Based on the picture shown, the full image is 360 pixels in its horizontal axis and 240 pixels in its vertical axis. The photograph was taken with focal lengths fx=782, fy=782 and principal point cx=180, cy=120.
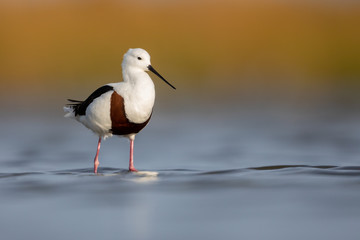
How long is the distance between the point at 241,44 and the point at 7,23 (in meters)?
8.11

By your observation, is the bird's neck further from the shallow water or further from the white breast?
the shallow water

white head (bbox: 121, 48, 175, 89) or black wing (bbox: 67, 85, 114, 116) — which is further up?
white head (bbox: 121, 48, 175, 89)

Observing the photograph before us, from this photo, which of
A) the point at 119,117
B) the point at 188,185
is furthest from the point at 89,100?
the point at 188,185

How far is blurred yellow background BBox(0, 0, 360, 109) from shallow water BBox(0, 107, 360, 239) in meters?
8.21

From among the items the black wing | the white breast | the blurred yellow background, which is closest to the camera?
the white breast

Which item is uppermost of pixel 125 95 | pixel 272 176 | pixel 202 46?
pixel 202 46

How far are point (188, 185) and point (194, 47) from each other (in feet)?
64.2

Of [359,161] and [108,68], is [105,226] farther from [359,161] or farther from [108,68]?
[108,68]

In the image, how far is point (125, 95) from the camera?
805 cm

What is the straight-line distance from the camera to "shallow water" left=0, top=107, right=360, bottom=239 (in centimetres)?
536

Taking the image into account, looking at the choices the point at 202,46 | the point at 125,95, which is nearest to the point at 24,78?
the point at 202,46

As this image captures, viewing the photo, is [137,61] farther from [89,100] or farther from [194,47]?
[194,47]

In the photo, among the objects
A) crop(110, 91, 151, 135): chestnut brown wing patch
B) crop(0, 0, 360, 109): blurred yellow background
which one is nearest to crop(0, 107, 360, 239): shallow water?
crop(110, 91, 151, 135): chestnut brown wing patch

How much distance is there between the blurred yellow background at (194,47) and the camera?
854 inches
